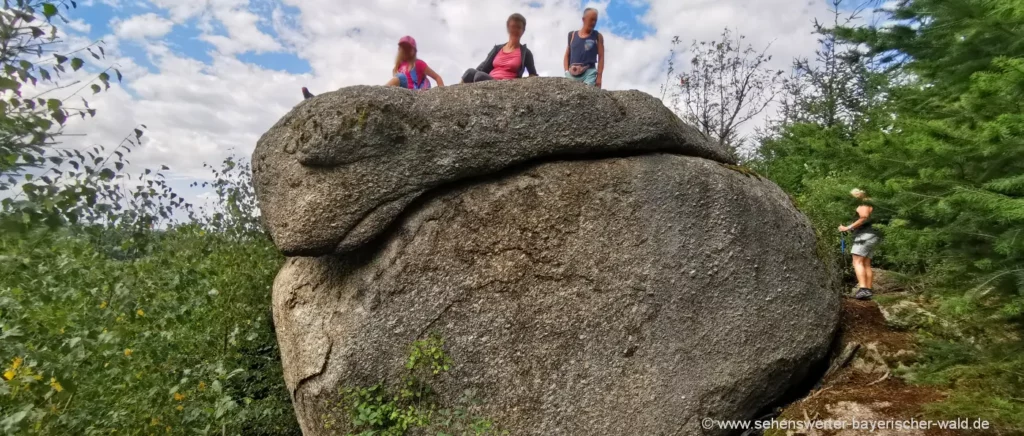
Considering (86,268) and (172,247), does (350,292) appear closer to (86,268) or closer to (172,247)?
(86,268)

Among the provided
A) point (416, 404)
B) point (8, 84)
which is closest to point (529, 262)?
point (416, 404)

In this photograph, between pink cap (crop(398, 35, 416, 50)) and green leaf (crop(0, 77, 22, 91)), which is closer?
green leaf (crop(0, 77, 22, 91))

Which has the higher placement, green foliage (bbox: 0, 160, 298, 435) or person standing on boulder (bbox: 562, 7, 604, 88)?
person standing on boulder (bbox: 562, 7, 604, 88)

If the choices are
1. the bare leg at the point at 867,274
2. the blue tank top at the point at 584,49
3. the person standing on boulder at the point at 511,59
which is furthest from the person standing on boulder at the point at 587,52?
the bare leg at the point at 867,274

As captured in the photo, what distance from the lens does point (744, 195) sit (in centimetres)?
439

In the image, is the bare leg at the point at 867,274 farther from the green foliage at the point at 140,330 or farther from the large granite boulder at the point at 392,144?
the green foliage at the point at 140,330

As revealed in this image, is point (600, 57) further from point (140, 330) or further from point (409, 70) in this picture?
point (140, 330)

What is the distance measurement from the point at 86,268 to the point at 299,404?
170 centimetres

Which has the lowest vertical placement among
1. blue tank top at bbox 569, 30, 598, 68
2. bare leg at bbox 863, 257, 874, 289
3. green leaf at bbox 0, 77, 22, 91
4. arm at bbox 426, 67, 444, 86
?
bare leg at bbox 863, 257, 874, 289

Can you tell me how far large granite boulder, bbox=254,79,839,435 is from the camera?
3.88m

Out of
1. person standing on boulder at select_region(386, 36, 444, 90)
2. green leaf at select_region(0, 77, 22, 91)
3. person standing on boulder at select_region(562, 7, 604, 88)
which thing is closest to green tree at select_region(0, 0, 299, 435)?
green leaf at select_region(0, 77, 22, 91)

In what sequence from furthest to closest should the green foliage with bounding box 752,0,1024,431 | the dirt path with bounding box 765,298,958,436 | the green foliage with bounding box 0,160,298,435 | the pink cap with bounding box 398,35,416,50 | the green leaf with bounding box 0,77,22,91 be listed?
the pink cap with bounding box 398,35,416,50, the dirt path with bounding box 765,298,958,436, the green foliage with bounding box 752,0,1024,431, the green foliage with bounding box 0,160,298,435, the green leaf with bounding box 0,77,22,91

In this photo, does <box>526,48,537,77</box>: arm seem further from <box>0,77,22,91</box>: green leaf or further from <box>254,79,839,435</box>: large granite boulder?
<box>0,77,22,91</box>: green leaf

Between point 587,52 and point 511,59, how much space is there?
85 centimetres
